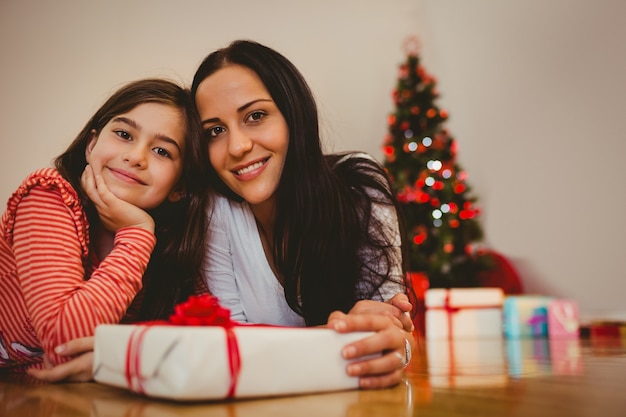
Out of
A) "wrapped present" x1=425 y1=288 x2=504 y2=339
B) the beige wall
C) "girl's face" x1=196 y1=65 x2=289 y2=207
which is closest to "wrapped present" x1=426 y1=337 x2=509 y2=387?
"girl's face" x1=196 y1=65 x2=289 y2=207

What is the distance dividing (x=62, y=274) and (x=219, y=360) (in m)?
0.48

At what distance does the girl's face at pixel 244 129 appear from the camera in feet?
4.28

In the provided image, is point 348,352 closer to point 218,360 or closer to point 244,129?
point 218,360

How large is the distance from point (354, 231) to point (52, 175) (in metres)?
0.69

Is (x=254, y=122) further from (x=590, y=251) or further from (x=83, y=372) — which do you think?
(x=590, y=251)

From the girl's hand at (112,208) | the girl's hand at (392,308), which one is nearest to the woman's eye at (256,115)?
the girl's hand at (112,208)

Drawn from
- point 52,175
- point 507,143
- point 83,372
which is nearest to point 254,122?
point 52,175

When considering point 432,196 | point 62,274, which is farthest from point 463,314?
point 62,274

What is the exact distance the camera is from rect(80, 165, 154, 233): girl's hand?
3.72 feet

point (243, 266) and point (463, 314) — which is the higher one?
point (243, 266)

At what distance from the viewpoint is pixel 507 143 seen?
11.4 ft

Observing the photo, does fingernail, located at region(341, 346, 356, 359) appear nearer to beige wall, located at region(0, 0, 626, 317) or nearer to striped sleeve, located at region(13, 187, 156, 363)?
striped sleeve, located at region(13, 187, 156, 363)

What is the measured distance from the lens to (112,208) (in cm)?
113

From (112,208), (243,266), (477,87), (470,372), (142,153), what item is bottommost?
(470,372)
